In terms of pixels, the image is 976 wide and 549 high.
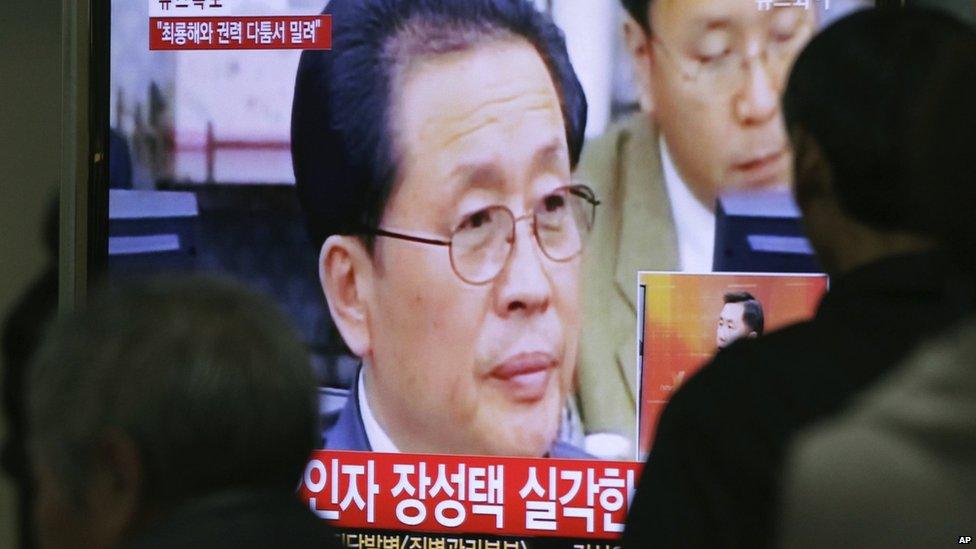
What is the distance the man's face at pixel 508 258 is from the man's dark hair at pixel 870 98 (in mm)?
1357

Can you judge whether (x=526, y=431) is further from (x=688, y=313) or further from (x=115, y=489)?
(x=115, y=489)

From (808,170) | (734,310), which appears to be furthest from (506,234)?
(808,170)

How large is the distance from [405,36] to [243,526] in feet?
6.24

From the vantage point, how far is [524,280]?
9.62 feet

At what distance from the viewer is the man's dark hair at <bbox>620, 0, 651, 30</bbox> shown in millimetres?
2912

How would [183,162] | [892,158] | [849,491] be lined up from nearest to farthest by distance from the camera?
[849,491] → [892,158] → [183,162]

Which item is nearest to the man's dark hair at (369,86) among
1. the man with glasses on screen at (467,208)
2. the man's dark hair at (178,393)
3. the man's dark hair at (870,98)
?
the man with glasses on screen at (467,208)

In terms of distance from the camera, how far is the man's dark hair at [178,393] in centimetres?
120

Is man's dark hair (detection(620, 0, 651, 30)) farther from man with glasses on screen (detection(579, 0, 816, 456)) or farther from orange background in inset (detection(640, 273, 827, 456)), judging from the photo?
orange background in inset (detection(640, 273, 827, 456))

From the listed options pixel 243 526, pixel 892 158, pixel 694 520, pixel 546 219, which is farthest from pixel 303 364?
pixel 546 219

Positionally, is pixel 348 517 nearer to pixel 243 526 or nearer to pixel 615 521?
pixel 615 521

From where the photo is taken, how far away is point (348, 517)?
9.97ft

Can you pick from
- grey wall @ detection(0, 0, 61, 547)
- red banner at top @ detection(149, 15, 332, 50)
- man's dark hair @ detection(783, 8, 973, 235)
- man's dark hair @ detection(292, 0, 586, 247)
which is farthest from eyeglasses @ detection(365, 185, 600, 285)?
grey wall @ detection(0, 0, 61, 547)

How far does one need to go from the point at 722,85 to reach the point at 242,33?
40.5 inches
